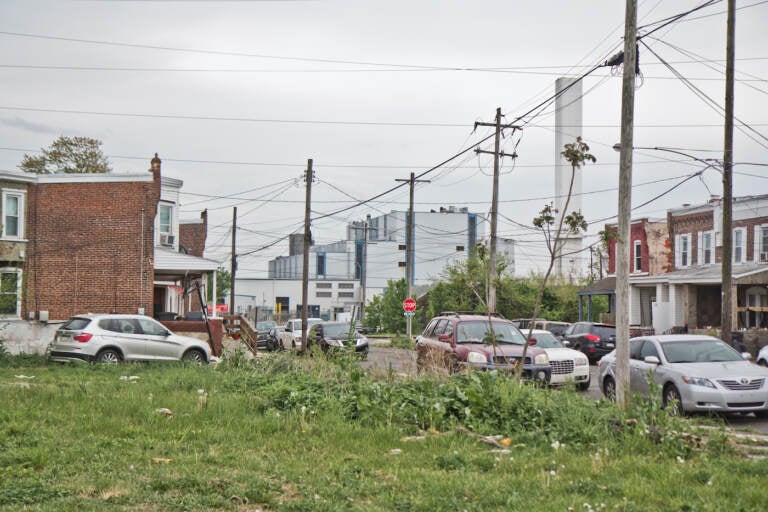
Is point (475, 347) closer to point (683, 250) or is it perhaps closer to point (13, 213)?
point (13, 213)

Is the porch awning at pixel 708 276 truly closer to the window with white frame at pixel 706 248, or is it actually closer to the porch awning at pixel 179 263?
the window with white frame at pixel 706 248

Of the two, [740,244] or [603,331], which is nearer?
[603,331]

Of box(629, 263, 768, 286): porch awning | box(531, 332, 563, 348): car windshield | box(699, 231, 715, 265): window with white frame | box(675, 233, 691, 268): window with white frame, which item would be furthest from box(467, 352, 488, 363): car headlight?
box(675, 233, 691, 268): window with white frame

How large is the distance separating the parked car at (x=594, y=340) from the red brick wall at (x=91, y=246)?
17.9 m

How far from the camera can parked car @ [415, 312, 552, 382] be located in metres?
16.3

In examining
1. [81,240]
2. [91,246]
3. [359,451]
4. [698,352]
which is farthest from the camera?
[91,246]

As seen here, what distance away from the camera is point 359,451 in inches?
357

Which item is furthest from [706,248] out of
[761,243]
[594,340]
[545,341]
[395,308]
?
[545,341]

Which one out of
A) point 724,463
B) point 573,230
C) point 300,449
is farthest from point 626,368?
point 300,449

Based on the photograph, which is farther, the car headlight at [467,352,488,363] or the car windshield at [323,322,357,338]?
the car windshield at [323,322,357,338]

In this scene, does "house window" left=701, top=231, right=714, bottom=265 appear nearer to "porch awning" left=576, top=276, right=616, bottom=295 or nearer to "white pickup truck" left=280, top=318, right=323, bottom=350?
Answer: "porch awning" left=576, top=276, right=616, bottom=295

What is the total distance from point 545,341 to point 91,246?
64.9 ft

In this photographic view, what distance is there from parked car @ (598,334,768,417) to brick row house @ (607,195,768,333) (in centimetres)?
2237

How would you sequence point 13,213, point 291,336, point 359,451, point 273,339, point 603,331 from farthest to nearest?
point 273,339, point 291,336, point 603,331, point 13,213, point 359,451
